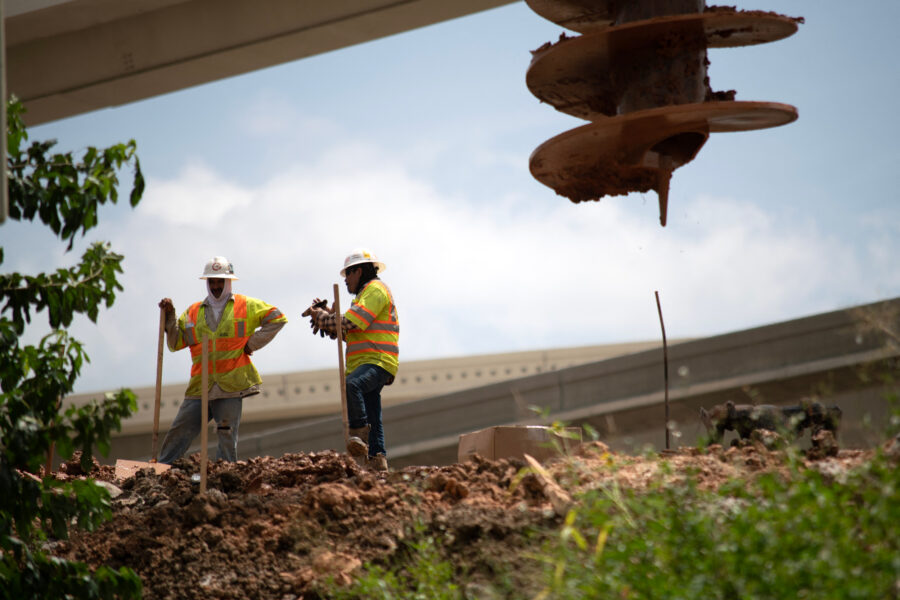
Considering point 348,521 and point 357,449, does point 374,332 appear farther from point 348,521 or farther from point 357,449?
point 348,521

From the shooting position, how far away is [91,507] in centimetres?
486

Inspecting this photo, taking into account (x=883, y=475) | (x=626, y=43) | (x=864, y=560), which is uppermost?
(x=626, y=43)

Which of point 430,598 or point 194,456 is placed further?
point 194,456

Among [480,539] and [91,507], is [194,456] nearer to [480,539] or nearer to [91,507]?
[91,507]

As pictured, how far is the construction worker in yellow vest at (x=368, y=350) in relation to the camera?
8.87 metres

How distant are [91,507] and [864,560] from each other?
3.52 metres

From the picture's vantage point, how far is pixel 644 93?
592 cm

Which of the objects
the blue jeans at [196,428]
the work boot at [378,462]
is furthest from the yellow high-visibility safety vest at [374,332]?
the blue jeans at [196,428]

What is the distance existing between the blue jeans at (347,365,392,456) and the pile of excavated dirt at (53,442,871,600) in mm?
2127

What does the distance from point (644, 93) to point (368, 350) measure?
4.05m

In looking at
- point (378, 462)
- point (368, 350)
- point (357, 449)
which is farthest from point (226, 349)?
point (357, 449)

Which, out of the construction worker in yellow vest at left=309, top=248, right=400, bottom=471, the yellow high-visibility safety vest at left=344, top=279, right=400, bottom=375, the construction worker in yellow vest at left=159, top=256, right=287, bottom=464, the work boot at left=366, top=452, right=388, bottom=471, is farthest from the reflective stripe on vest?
the work boot at left=366, top=452, right=388, bottom=471

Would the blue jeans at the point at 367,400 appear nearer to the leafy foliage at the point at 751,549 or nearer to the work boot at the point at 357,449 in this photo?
the work boot at the point at 357,449

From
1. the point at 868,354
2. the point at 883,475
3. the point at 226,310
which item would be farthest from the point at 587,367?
the point at 883,475
